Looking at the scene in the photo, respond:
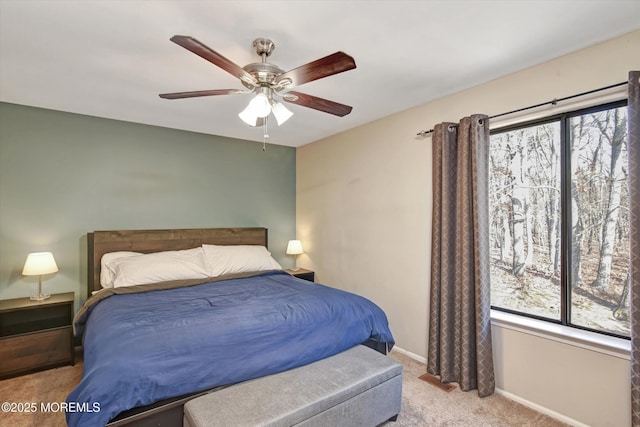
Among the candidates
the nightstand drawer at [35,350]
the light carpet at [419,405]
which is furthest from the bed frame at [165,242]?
the light carpet at [419,405]

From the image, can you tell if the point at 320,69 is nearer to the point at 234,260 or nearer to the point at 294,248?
the point at 234,260

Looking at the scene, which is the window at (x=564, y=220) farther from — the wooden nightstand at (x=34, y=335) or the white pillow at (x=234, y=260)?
the wooden nightstand at (x=34, y=335)

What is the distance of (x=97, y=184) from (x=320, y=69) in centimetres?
292

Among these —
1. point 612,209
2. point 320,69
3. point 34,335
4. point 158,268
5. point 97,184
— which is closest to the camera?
point 320,69

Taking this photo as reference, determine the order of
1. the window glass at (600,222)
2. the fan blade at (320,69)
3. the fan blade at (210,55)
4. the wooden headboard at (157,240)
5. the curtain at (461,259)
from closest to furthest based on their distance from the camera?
the fan blade at (210,55) → the fan blade at (320,69) → the window glass at (600,222) → the curtain at (461,259) → the wooden headboard at (157,240)

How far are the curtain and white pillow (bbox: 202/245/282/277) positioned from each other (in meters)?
1.85

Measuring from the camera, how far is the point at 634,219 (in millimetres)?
1801

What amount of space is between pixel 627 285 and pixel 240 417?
2.40 metres

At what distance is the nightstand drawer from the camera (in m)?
2.63

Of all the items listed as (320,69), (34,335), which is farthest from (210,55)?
(34,335)

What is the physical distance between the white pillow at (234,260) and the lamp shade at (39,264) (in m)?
1.31

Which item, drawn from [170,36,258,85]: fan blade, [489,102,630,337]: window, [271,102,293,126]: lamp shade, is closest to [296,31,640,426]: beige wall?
[489,102,630,337]: window

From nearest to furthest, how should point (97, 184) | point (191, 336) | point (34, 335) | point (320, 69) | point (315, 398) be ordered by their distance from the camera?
point (320, 69), point (315, 398), point (191, 336), point (34, 335), point (97, 184)

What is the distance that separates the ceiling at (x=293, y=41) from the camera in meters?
1.66
